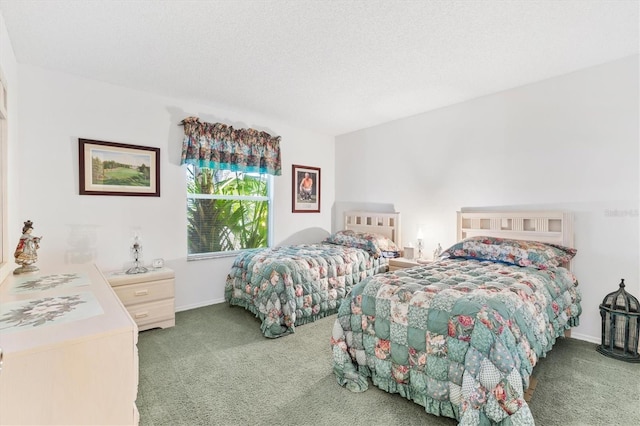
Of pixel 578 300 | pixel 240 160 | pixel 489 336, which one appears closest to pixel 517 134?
pixel 578 300

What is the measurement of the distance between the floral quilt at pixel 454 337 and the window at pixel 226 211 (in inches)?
99.3

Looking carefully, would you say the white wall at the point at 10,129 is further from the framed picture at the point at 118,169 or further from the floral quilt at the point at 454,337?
the floral quilt at the point at 454,337

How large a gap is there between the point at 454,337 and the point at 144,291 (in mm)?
2877

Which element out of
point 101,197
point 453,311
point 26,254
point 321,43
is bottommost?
point 453,311

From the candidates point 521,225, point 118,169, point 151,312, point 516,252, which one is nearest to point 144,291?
point 151,312

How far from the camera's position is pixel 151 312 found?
3.19 meters

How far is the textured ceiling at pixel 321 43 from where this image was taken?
82.9 inches

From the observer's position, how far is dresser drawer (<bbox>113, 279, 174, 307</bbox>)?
3059mm

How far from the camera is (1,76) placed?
82.0 inches

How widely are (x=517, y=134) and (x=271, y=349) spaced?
3402 mm

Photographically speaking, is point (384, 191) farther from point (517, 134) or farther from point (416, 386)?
point (416, 386)

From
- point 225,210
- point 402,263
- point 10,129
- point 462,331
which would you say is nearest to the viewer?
point 462,331

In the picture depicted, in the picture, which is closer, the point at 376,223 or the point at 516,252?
the point at 516,252

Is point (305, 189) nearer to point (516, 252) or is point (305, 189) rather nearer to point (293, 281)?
point (293, 281)
